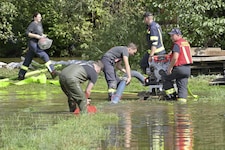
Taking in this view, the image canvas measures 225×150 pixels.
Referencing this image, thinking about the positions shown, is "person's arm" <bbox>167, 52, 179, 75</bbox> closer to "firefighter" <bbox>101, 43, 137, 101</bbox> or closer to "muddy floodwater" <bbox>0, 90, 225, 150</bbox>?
"muddy floodwater" <bbox>0, 90, 225, 150</bbox>

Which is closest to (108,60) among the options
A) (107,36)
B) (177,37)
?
(177,37)

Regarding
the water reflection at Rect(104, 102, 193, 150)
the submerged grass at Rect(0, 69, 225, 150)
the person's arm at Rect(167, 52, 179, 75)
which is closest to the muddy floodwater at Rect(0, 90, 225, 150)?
the water reflection at Rect(104, 102, 193, 150)

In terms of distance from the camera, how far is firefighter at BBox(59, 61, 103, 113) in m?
11.6

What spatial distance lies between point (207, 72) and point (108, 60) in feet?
24.0

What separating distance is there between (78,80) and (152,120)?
1697mm

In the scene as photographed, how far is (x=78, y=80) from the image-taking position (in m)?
11.7

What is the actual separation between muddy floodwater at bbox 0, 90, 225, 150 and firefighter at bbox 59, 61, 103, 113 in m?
0.49

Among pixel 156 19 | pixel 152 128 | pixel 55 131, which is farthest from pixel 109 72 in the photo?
pixel 156 19

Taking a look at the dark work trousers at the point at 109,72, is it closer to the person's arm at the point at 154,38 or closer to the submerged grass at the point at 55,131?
the person's arm at the point at 154,38

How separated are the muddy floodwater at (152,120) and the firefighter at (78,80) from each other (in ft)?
1.60

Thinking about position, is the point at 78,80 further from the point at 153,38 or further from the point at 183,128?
the point at 153,38

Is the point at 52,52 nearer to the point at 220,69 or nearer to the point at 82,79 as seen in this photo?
the point at 220,69

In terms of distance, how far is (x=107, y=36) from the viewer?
25.8 m

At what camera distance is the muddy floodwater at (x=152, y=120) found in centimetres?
850
